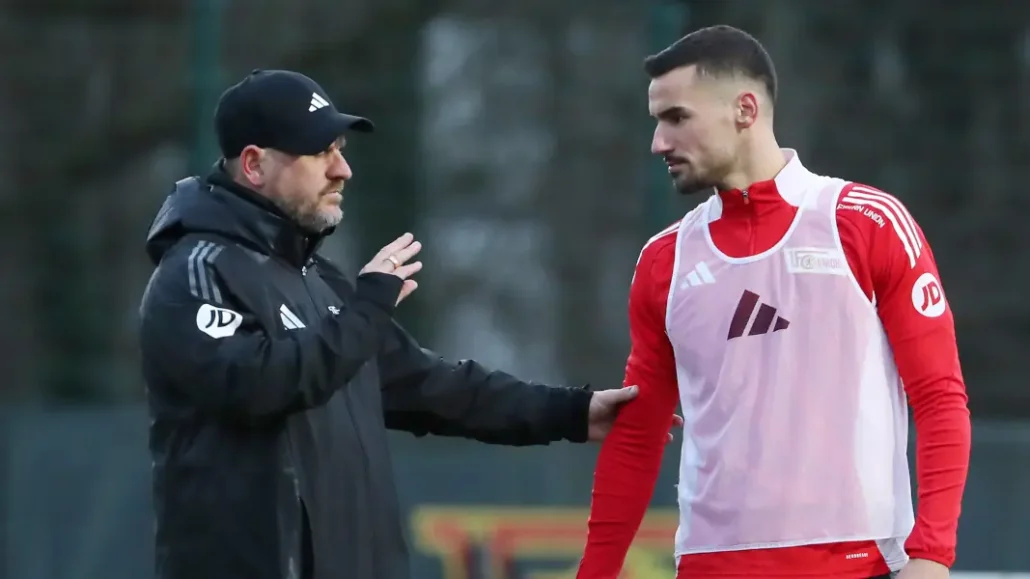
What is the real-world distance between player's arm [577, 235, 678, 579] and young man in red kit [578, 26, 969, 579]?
75 mm

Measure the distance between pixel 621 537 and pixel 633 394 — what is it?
35 cm

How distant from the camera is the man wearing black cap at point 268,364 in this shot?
3.66 m

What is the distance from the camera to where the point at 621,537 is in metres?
4.03

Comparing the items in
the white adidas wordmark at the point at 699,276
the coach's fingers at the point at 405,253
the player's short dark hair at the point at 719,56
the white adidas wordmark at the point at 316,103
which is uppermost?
the player's short dark hair at the point at 719,56

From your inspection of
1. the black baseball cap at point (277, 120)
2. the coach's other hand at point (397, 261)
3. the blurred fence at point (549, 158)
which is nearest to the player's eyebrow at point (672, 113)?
the coach's other hand at point (397, 261)

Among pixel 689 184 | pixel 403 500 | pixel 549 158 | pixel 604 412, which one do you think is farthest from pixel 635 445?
pixel 549 158

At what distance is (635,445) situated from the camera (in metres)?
4.07

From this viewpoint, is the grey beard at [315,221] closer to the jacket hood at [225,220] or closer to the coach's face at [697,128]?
the jacket hood at [225,220]

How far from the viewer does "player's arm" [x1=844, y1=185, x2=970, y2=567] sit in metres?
3.43

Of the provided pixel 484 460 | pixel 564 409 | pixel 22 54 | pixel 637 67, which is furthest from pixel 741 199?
pixel 22 54

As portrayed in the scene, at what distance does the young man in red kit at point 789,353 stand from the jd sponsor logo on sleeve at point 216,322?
97cm

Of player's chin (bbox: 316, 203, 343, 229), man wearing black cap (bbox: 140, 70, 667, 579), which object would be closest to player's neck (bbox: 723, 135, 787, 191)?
man wearing black cap (bbox: 140, 70, 667, 579)

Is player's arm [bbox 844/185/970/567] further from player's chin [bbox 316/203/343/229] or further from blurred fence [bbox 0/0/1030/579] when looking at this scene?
blurred fence [bbox 0/0/1030/579]

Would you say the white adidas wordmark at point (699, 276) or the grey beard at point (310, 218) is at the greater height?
the grey beard at point (310, 218)
